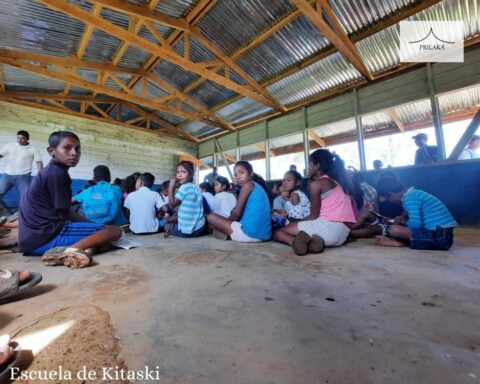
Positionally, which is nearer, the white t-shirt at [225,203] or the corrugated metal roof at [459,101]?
the white t-shirt at [225,203]

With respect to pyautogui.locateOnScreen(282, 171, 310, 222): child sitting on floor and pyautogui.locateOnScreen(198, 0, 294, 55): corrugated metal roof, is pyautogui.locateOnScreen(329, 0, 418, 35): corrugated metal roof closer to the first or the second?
pyautogui.locateOnScreen(198, 0, 294, 55): corrugated metal roof

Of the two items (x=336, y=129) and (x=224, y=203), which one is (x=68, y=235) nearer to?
(x=224, y=203)

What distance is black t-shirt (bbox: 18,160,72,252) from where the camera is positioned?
1.75 metres

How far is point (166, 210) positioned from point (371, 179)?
155 inches

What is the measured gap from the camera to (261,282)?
1.30 meters

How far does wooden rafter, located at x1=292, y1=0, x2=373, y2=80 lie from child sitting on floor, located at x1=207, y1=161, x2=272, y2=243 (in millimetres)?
2411

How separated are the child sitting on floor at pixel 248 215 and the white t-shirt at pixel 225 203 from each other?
18.5 inches

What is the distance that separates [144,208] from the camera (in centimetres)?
330

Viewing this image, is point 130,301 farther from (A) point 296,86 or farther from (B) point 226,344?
(A) point 296,86

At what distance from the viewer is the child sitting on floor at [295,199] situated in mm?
3218

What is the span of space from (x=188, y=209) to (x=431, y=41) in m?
5.00

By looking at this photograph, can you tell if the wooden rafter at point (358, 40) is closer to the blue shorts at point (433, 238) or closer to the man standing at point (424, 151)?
the man standing at point (424, 151)

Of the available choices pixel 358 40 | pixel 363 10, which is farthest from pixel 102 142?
pixel 363 10

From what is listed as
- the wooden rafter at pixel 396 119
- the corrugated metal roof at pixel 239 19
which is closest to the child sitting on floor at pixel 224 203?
the corrugated metal roof at pixel 239 19
